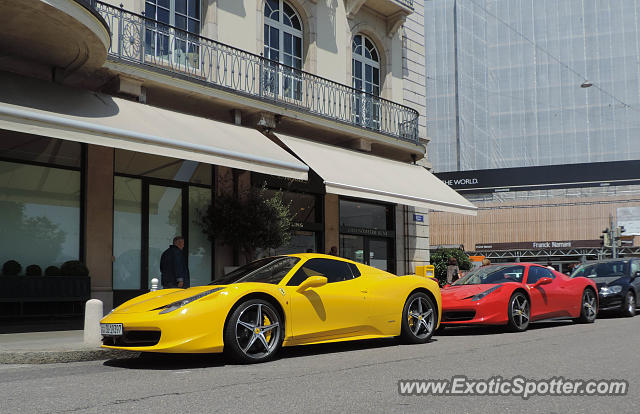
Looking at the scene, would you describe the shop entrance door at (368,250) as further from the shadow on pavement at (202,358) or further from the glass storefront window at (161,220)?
the shadow on pavement at (202,358)

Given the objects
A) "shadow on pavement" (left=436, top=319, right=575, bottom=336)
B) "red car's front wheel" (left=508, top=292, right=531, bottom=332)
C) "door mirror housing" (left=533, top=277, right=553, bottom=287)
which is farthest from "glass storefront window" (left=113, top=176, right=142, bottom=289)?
"door mirror housing" (left=533, top=277, right=553, bottom=287)

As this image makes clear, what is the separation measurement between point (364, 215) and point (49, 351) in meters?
12.6

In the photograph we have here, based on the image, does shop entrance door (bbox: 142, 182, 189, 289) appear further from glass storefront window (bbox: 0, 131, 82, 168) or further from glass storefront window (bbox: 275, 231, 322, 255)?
glass storefront window (bbox: 275, 231, 322, 255)

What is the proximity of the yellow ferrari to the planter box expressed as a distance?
446 cm

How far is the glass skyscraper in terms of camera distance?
189 ft

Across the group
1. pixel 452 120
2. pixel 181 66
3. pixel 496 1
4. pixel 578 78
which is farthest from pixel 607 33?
pixel 181 66

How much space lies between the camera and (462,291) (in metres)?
10.8

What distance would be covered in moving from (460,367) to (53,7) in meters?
7.55

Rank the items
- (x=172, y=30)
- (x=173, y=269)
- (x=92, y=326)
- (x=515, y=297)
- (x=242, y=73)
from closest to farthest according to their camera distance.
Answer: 1. (x=92, y=326)
2. (x=515, y=297)
3. (x=173, y=269)
4. (x=172, y=30)
5. (x=242, y=73)

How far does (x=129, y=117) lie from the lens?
11.2 metres

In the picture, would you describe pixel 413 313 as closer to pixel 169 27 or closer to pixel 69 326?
pixel 69 326

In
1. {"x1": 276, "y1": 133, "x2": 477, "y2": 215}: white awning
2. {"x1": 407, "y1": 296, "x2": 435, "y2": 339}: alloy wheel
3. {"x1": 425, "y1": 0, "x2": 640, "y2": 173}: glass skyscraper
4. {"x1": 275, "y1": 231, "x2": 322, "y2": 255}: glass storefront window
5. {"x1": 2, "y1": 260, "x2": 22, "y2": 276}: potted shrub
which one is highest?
{"x1": 425, "y1": 0, "x2": 640, "y2": 173}: glass skyscraper

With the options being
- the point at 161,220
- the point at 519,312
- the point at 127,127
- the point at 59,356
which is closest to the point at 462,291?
the point at 519,312

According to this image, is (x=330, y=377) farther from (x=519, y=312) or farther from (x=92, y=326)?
(x=519, y=312)
